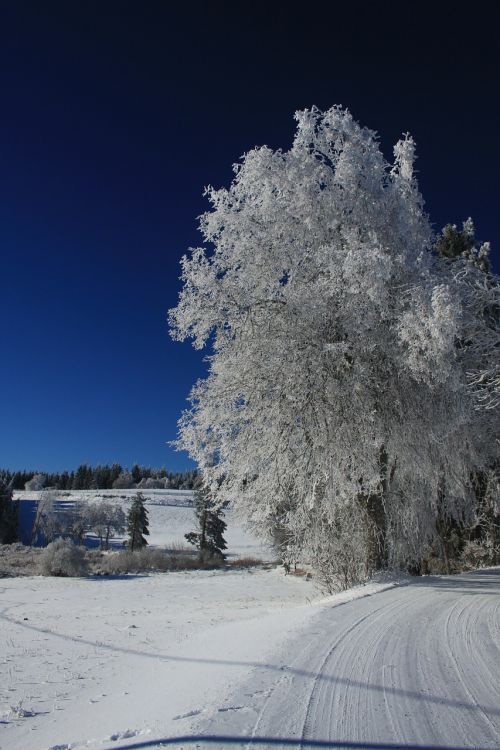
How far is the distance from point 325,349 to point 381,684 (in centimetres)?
579

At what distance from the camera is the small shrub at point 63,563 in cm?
3881

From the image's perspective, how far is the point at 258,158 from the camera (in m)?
10.5

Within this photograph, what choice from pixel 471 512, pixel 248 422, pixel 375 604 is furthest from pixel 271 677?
pixel 471 512

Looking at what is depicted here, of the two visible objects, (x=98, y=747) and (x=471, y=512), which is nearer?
(x=98, y=747)

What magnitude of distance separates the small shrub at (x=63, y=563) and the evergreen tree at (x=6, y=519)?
3889 centimetres

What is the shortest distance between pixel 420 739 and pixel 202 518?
5782 centimetres

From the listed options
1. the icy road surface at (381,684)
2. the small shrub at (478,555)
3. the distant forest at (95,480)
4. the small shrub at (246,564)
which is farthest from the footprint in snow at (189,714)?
the distant forest at (95,480)

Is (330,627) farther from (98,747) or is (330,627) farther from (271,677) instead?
(98,747)

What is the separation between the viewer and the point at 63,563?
38.8 metres

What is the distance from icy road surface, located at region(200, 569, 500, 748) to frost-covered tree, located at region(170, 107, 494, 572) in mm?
3515

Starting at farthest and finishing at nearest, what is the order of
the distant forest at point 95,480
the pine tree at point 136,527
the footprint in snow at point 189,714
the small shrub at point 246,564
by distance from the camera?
1. the distant forest at point 95,480
2. the pine tree at point 136,527
3. the small shrub at point 246,564
4. the footprint in snow at point 189,714

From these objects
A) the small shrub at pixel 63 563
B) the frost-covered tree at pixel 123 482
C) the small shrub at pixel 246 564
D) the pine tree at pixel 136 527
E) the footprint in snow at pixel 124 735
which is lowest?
the small shrub at pixel 246 564

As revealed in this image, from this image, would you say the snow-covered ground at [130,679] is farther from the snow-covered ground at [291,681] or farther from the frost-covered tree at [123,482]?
the frost-covered tree at [123,482]

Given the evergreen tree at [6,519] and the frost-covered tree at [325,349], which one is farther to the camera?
the evergreen tree at [6,519]
